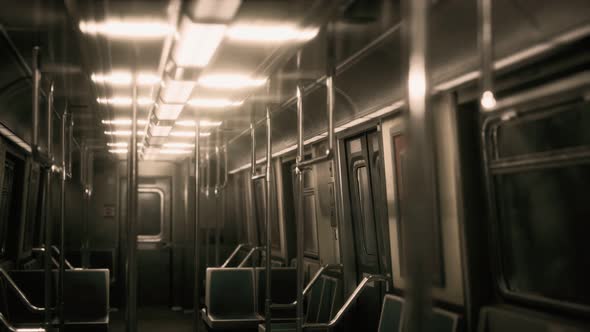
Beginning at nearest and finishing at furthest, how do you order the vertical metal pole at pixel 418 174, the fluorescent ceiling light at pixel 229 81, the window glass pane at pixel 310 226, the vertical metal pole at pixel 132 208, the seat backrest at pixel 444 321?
1. the vertical metal pole at pixel 418 174
2. the vertical metal pole at pixel 132 208
3. the seat backrest at pixel 444 321
4. the fluorescent ceiling light at pixel 229 81
5. the window glass pane at pixel 310 226

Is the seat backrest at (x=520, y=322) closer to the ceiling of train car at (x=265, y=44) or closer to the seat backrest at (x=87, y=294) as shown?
the ceiling of train car at (x=265, y=44)

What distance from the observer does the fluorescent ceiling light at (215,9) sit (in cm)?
238

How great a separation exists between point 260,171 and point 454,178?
17.7 ft

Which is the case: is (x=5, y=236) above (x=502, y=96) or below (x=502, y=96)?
below

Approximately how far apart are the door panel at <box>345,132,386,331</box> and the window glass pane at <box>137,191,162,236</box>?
6789 millimetres

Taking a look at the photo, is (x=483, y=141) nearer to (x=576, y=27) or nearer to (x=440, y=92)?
(x=440, y=92)

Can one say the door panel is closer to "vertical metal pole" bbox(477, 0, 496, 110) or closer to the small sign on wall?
"vertical metal pole" bbox(477, 0, 496, 110)

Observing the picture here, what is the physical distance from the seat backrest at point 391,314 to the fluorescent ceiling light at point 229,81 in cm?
191

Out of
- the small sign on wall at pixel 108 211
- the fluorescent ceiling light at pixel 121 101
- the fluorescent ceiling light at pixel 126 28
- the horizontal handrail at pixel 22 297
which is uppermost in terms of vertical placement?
the fluorescent ceiling light at pixel 121 101

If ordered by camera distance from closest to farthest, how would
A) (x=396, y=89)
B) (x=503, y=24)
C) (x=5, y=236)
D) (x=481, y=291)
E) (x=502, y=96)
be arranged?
1. (x=503, y=24)
2. (x=502, y=96)
3. (x=481, y=291)
4. (x=396, y=89)
5. (x=5, y=236)

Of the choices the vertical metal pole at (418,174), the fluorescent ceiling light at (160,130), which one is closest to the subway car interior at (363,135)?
the vertical metal pole at (418,174)

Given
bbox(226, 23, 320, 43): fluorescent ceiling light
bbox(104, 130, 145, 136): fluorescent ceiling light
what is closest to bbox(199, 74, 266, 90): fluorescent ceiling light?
bbox(226, 23, 320, 43): fluorescent ceiling light

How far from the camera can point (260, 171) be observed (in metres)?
8.73

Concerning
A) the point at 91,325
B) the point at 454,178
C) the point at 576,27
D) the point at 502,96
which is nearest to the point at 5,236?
the point at 91,325
